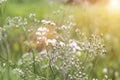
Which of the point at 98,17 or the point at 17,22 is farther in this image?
the point at 98,17

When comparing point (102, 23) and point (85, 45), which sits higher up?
point (102, 23)

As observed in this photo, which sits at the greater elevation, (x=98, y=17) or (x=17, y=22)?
(x=98, y=17)

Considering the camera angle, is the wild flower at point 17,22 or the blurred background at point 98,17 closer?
the wild flower at point 17,22

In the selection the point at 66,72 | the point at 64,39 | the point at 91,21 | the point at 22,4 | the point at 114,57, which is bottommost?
the point at 66,72

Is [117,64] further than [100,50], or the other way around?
[117,64]

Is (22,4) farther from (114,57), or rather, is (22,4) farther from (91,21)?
(114,57)

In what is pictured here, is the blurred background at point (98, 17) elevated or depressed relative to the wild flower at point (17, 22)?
elevated

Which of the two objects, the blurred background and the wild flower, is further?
the blurred background

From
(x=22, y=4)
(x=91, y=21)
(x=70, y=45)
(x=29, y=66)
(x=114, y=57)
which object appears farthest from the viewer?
(x=22, y=4)

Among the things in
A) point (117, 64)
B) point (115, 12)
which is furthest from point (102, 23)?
point (117, 64)

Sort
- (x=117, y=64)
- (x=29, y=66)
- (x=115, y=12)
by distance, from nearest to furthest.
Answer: (x=29, y=66) < (x=117, y=64) < (x=115, y=12)

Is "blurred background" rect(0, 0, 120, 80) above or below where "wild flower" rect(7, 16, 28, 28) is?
above
